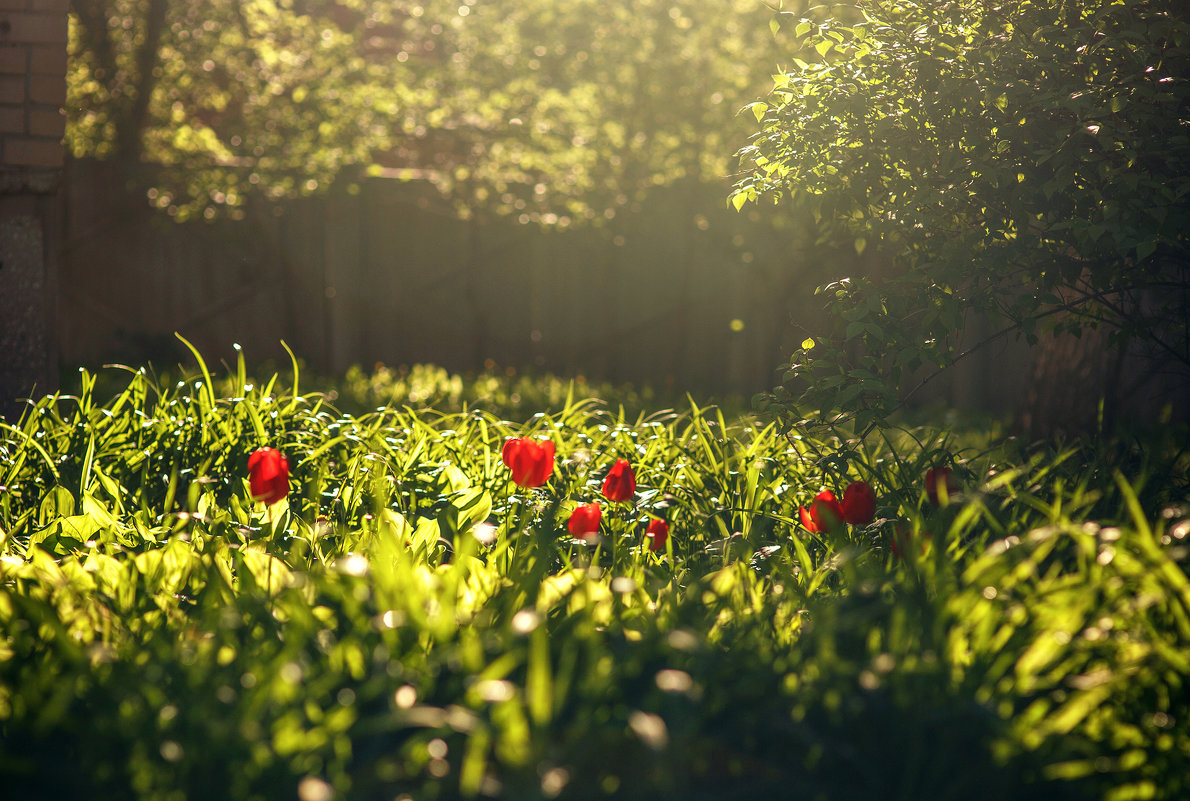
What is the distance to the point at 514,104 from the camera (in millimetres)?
8000

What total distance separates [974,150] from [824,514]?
3.73 ft

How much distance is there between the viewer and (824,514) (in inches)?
86.0

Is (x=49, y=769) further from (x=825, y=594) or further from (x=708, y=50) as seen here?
(x=708, y=50)

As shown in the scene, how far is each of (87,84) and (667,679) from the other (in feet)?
26.2

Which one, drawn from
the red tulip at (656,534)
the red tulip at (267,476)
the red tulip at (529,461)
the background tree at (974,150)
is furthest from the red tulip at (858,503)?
the red tulip at (267,476)

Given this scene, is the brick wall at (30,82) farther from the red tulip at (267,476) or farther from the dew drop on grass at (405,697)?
the dew drop on grass at (405,697)

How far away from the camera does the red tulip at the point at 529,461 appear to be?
2.43 m

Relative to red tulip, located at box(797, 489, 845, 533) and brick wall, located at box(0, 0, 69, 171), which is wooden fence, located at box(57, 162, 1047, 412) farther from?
red tulip, located at box(797, 489, 845, 533)

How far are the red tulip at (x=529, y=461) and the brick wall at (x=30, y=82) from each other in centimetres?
247

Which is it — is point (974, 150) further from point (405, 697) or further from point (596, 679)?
point (405, 697)

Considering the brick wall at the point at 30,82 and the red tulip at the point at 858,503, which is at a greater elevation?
the brick wall at the point at 30,82

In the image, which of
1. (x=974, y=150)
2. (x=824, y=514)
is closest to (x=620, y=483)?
(x=824, y=514)

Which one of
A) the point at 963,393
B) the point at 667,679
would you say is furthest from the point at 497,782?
the point at 963,393

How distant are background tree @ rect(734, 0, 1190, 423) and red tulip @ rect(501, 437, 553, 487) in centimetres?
65
